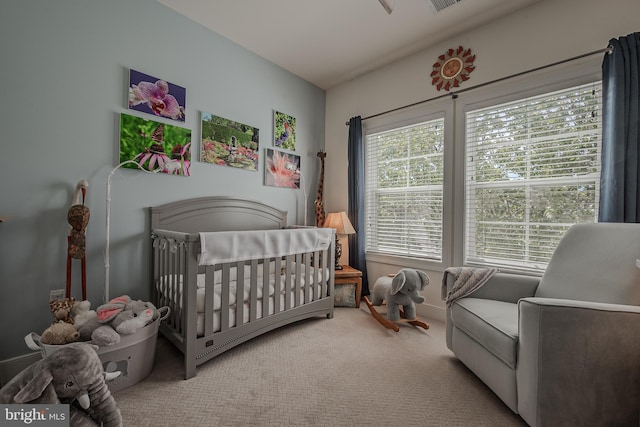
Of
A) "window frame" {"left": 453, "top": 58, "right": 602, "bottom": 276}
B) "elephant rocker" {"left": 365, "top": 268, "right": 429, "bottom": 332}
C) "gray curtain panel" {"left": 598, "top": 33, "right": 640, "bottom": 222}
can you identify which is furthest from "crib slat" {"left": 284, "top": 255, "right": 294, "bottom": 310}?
"gray curtain panel" {"left": 598, "top": 33, "right": 640, "bottom": 222}

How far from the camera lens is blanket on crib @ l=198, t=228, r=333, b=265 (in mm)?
1584

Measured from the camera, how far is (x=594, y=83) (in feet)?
6.06

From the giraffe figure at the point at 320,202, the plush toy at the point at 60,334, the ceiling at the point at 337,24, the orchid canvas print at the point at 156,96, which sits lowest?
the plush toy at the point at 60,334

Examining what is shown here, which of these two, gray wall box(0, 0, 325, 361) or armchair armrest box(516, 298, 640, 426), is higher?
gray wall box(0, 0, 325, 361)

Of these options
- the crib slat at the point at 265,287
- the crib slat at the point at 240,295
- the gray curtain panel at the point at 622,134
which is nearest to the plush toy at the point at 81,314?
the crib slat at the point at 240,295

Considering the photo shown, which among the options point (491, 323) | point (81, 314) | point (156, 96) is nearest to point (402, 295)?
point (491, 323)

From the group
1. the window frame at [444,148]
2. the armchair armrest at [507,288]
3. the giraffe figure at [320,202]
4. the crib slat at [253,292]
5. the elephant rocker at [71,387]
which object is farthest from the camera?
the giraffe figure at [320,202]

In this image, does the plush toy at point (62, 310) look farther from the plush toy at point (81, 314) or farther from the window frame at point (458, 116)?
the window frame at point (458, 116)

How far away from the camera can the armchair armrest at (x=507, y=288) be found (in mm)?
1687

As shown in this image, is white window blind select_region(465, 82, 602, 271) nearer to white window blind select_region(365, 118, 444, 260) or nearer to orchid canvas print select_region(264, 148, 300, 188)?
white window blind select_region(365, 118, 444, 260)

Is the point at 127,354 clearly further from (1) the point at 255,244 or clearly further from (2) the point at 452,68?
(2) the point at 452,68

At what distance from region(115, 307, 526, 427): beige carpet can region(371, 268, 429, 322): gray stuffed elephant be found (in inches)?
11.0

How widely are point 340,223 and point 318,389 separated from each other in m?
1.67

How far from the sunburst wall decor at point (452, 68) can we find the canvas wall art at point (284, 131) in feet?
5.00
